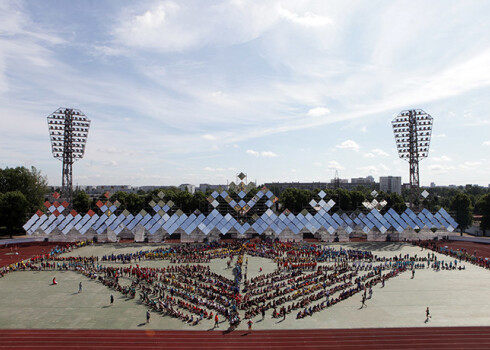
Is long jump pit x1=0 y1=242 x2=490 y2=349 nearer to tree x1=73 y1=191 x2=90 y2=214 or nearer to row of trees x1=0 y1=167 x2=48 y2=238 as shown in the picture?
row of trees x1=0 y1=167 x2=48 y2=238

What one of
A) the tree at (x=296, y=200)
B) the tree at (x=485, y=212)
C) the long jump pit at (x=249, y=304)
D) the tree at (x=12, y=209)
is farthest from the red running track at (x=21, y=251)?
the tree at (x=485, y=212)

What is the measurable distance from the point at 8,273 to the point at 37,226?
72.2ft

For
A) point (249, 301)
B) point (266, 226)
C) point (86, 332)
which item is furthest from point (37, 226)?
point (249, 301)

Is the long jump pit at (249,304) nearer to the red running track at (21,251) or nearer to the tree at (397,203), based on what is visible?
the red running track at (21,251)

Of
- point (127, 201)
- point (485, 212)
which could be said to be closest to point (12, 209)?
point (127, 201)

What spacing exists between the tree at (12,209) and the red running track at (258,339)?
4311 centimetres

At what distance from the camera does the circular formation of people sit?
890 inches

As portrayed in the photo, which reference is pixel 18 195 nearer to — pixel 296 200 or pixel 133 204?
pixel 133 204

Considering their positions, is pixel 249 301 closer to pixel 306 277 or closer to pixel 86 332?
pixel 306 277

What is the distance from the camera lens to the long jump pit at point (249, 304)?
61.0ft

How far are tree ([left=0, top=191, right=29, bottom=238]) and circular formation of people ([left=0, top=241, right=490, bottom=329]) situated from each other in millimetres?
18435

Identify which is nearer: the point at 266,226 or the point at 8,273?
the point at 8,273

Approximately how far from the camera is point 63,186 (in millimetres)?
57500

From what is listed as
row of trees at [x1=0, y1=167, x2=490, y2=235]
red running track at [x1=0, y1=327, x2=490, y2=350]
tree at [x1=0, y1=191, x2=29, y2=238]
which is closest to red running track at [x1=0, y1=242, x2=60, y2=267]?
tree at [x1=0, y1=191, x2=29, y2=238]
